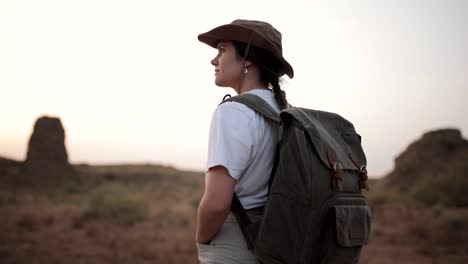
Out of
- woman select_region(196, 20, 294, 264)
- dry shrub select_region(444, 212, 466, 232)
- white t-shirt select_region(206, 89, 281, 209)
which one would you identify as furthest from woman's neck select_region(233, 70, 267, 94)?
dry shrub select_region(444, 212, 466, 232)

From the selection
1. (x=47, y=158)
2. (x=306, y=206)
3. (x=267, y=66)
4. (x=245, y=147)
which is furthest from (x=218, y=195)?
(x=47, y=158)

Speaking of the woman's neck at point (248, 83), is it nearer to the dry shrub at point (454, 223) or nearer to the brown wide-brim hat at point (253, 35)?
the brown wide-brim hat at point (253, 35)

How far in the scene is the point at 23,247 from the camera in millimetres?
8047

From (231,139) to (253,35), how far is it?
476 mm

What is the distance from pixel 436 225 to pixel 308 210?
1116 centimetres

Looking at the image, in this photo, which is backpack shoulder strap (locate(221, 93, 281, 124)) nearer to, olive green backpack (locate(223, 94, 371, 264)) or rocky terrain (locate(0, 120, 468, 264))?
olive green backpack (locate(223, 94, 371, 264))

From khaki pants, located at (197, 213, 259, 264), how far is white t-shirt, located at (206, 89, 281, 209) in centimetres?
10

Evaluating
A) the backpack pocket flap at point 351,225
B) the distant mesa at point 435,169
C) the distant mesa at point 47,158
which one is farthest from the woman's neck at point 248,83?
the distant mesa at point 47,158

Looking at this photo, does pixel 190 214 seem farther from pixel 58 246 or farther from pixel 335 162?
pixel 335 162

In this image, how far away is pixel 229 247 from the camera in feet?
5.47

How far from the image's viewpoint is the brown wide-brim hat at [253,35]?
181 cm

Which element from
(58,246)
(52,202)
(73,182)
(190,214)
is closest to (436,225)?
(190,214)

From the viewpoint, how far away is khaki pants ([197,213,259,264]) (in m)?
1.65

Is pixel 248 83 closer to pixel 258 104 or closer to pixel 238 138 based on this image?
pixel 258 104
